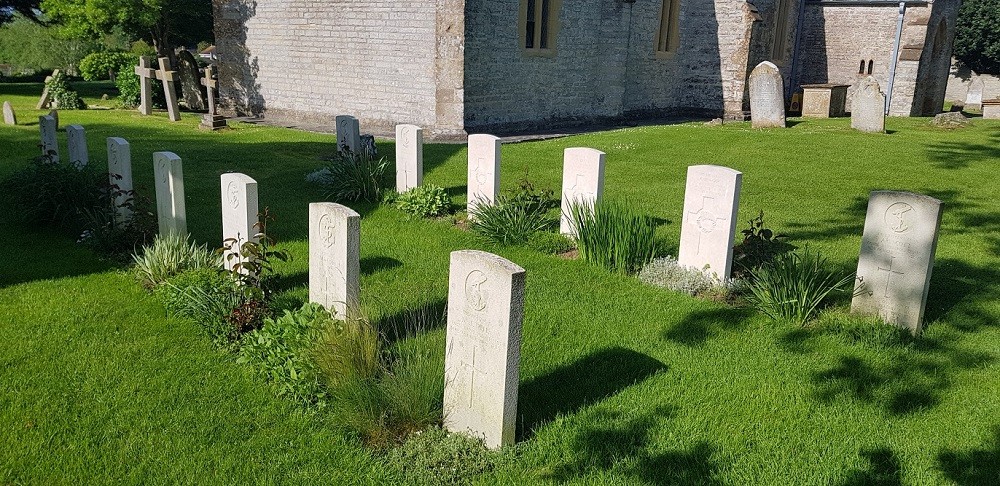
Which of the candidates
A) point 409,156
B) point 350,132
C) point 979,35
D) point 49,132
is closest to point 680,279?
point 409,156

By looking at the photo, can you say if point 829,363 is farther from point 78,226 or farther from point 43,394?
point 78,226

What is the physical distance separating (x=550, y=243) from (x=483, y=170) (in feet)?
4.96

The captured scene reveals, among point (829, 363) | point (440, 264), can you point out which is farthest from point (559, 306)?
point (829, 363)

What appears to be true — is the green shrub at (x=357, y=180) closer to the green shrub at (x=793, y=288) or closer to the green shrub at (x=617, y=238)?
the green shrub at (x=617, y=238)

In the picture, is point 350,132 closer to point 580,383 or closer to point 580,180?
point 580,180

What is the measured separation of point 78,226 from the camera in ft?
26.6

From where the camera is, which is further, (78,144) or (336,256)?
(78,144)

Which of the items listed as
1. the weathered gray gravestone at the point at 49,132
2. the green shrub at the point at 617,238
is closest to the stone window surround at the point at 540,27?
the weathered gray gravestone at the point at 49,132

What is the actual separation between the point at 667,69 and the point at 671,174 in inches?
433

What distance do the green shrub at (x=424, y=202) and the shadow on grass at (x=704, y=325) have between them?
13.3 ft

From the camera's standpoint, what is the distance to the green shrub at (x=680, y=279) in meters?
6.73

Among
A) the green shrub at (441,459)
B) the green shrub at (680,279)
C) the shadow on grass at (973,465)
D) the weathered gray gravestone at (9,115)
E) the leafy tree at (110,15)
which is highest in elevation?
the leafy tree at (110,15)

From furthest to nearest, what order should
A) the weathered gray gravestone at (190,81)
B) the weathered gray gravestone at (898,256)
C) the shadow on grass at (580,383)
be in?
1. the weathered gray gravestone at (190,81)
2. the weathered gray gravestone at (898,256)
3. the shadow on grass at (580,383)

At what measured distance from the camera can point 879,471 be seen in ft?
13.0
